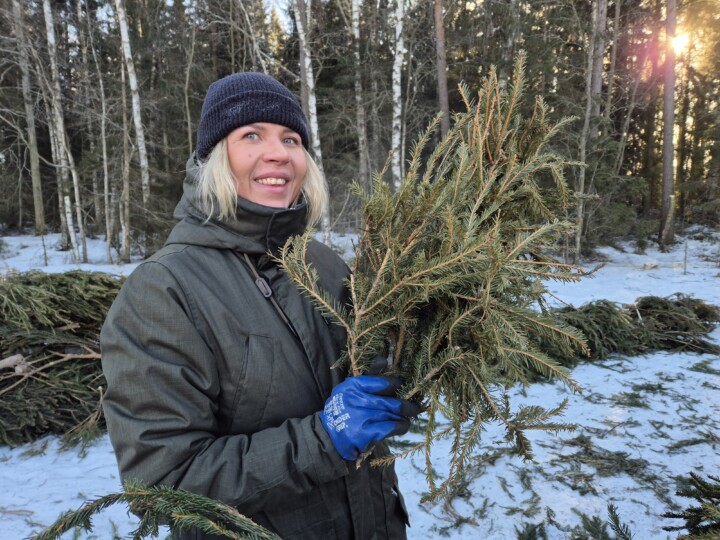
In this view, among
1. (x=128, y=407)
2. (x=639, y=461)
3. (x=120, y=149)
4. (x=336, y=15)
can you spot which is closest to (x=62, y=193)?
(x=120, y=149)

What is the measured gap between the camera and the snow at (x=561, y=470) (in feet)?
8.72

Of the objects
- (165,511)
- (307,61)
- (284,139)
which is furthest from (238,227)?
(307,61)

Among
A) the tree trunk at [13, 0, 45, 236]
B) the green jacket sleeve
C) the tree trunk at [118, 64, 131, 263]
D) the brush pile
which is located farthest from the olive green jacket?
the tree trunk at [13, 0, 45, 236]

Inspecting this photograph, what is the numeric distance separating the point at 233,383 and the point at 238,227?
55 cm

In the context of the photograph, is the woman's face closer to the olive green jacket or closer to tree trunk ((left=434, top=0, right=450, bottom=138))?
the olive green jacket

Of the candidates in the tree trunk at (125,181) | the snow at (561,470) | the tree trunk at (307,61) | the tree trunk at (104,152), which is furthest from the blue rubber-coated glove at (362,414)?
the tree trunk at (104,152)

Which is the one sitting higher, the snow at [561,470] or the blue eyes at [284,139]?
the blue eyes at [284,139]

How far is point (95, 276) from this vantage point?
438 cm

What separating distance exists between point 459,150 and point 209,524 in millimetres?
1201

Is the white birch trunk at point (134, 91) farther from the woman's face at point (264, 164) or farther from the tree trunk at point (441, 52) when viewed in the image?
the woman's face at point (264, 164)

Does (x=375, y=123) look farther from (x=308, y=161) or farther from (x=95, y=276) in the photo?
(x=308, y=161)

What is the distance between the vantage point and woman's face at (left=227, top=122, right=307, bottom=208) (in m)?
1.50

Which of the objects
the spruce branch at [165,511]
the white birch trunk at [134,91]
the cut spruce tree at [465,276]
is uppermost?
the white birch trunk at [134,91]

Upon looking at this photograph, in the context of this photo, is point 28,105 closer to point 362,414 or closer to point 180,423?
point 180,423
